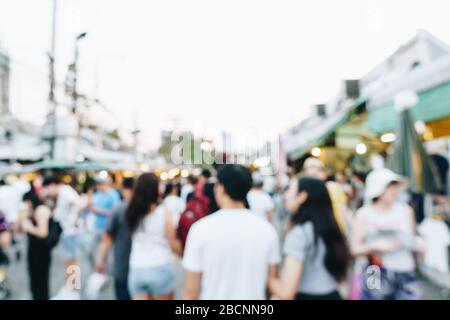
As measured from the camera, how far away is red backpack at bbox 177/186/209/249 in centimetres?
409

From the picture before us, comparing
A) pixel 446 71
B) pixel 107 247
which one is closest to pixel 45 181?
pixel 107 247

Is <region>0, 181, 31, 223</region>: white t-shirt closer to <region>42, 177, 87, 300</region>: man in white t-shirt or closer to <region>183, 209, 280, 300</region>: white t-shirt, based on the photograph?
<region>42, 177, 87, 300</region>: man in white t-shirt

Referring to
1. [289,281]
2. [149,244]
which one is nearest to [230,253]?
[289,281]

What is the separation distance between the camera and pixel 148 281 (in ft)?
10.4

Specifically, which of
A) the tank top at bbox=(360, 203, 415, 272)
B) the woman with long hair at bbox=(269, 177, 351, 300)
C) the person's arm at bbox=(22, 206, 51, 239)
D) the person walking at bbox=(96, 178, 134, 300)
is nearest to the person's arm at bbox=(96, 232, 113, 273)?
the person walking at bbox=(96, 178, 134, 300)

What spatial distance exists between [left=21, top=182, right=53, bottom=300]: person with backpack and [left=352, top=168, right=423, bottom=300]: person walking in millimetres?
2979

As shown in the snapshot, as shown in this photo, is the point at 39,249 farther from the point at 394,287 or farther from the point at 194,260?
the point at 394,287

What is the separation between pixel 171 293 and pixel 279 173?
5380 mm

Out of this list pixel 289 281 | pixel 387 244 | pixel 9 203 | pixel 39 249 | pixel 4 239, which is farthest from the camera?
pixel 9 203

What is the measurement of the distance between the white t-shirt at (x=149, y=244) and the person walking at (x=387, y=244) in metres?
1.47

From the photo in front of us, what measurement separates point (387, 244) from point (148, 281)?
71.4 inches

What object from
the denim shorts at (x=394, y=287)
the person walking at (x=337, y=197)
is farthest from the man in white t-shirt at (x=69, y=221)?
the denim shorts at (x=394, y=287)

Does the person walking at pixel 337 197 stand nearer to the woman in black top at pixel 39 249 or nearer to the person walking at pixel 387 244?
the person walking at pixel 387 244

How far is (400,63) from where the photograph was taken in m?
14.5
